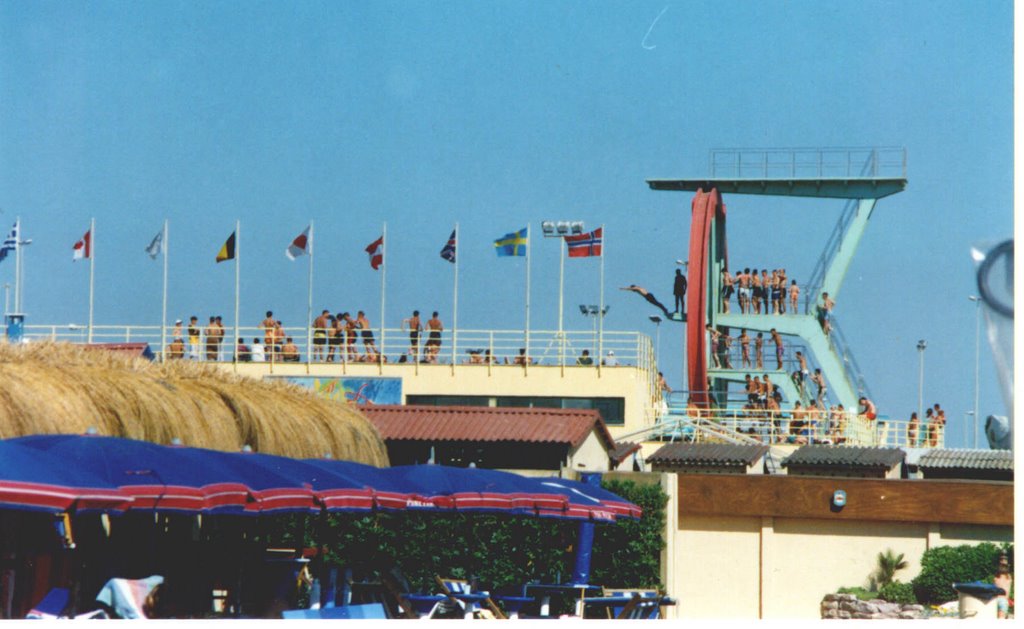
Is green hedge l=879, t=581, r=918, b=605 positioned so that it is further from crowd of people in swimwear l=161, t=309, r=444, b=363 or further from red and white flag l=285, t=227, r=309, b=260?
red and white flag l=285, t=227, r=309, b=260

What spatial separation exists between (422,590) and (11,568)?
961 cm

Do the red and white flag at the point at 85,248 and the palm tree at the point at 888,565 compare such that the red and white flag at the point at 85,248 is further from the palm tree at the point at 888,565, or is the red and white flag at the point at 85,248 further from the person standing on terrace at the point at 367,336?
the palm tree at the point at 888,565

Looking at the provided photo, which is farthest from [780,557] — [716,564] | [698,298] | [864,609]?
[698,298]

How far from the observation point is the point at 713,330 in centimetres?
4241

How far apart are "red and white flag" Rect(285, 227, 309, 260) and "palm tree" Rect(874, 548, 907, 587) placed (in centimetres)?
1771

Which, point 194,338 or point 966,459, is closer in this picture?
point 966,459

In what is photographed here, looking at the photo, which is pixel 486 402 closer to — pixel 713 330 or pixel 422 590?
pixel 713 330

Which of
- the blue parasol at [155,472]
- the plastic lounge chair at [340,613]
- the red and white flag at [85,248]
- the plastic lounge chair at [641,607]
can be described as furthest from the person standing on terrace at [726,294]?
the blue parasol at [155,472]

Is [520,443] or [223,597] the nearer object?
[223,597]

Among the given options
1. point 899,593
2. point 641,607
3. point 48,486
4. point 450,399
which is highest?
point 450,399

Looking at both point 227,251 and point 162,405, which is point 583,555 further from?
point 227,251

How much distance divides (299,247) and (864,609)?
1877 centimetres

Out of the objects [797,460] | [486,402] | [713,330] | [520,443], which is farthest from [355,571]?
[713,330]

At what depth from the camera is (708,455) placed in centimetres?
2908
